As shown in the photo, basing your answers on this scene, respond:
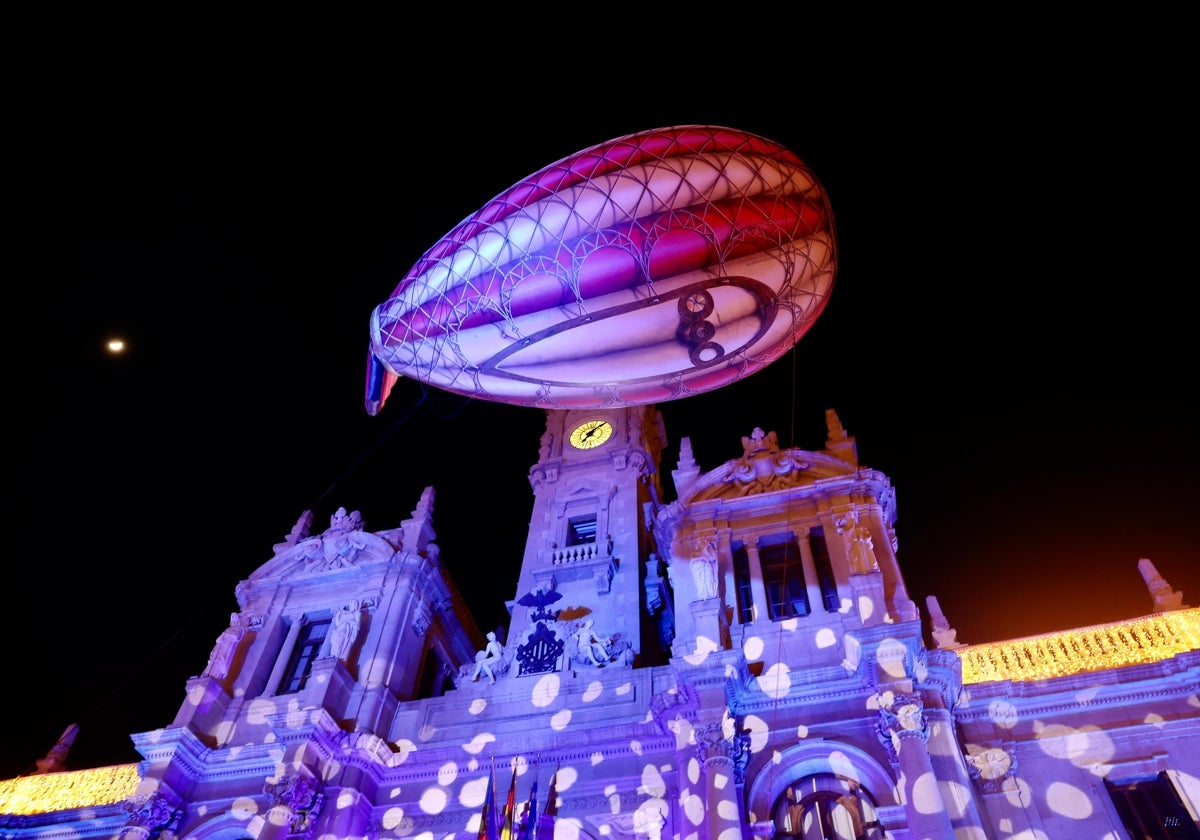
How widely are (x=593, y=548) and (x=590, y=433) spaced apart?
6.94 meters

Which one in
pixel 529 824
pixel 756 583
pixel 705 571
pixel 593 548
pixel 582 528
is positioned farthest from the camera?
pixel 582 528

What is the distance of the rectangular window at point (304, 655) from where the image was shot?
83.8 feet

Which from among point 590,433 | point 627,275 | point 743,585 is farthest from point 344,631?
point 627,275

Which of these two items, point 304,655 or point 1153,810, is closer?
point 1153,810

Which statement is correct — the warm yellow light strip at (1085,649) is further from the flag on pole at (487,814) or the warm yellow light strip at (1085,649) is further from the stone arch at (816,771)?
the flag on pole at (487,814)

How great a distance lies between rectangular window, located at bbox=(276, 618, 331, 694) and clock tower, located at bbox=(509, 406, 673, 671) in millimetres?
6663

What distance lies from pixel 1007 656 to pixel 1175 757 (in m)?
3.62

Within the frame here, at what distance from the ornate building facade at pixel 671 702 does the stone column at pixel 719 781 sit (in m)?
0.05

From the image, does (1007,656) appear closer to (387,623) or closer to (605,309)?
(605,309)

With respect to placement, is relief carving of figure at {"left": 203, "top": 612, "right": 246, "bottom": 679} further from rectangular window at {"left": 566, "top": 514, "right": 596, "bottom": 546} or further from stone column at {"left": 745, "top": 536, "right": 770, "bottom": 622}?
stone column at {"left": 745, "top": 536, "right": 770, "bottom": 622}

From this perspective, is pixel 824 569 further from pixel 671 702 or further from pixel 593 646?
pixel 593 646

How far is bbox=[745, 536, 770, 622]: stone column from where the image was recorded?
21.6m

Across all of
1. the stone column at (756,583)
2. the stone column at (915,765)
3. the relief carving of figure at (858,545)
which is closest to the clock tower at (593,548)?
the stone column at (756,583)

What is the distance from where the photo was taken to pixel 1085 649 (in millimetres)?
18844
